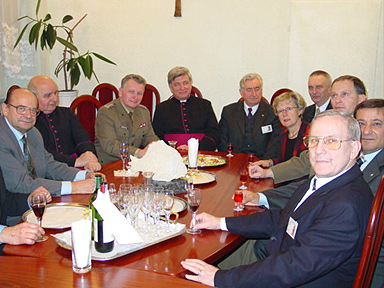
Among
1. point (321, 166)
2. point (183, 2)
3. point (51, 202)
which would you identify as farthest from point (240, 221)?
point (183, 2)

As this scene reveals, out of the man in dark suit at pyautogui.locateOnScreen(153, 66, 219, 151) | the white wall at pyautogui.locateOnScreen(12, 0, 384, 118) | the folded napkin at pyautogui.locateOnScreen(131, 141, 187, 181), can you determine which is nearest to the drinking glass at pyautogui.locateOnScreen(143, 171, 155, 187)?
the folded napkin at pyautogui.locateOnScreen(131, 141, 187, 181)

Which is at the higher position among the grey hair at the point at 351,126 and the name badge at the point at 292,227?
the grey hair at the point at 351,126

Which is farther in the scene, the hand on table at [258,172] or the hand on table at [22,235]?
the hand on table at [258,172]

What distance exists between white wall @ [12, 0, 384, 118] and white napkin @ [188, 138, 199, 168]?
2694 millimetres

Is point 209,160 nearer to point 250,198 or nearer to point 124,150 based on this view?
point 124,150

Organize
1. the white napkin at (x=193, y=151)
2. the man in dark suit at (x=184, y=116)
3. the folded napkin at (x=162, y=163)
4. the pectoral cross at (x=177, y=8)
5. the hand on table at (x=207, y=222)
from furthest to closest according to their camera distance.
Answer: the pectoral cross at (x=177, y=8), the man in dark suit at (x=184, y=116), the white napkin at (x=193, y=151), the folded napkin at (x=162, y=163), the hand on table at (x=207, y=222)

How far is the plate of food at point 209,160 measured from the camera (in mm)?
3038

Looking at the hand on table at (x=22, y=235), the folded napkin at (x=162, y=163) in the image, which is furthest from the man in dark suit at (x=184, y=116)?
the hand on table at (x=22, y=235)

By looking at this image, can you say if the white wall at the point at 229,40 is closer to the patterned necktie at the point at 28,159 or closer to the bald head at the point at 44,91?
the bald head at the point at 44,91

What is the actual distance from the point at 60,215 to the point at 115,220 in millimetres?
549

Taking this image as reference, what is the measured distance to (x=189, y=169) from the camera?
2.84 metres

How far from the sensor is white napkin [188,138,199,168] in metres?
2.81

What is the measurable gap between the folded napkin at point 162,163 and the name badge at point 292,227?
2.40ft

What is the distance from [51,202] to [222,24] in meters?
3.79
